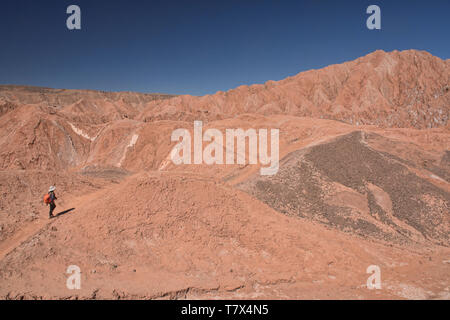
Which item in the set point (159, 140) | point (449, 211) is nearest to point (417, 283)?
point (449, 211)

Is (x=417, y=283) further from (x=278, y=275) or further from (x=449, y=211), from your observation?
(x=449, y=211)

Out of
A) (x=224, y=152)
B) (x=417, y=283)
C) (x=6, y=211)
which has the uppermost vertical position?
(x=224, y=152)
